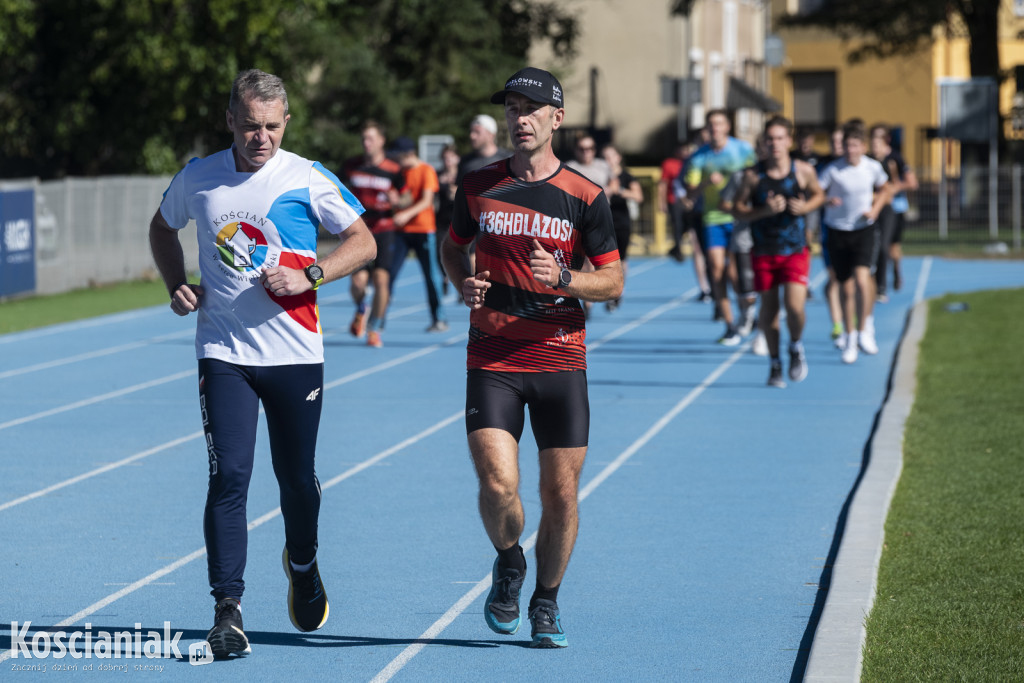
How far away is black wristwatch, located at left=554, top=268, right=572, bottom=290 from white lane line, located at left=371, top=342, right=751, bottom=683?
1.38m

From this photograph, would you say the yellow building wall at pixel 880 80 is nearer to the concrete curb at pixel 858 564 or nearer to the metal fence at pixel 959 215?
the metal fence at pixel 959 215

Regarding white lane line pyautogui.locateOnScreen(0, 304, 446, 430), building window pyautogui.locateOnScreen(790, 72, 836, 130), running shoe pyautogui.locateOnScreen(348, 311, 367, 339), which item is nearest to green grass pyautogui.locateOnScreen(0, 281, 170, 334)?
running shoe pyautogui.locateOnScreen(348, 311, 367, 339)

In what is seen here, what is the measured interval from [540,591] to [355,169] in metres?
11.0

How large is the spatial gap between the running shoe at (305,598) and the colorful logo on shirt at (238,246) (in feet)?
3.46

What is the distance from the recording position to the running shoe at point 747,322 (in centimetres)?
1618

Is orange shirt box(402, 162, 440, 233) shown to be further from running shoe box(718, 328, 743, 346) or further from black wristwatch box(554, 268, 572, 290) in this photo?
black wristwatch box(554, 268, 572, 290)

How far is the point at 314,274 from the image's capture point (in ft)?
17.9

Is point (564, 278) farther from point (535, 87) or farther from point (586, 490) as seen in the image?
point (586, 490)

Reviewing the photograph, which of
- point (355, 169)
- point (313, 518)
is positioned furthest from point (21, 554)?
point (355, 169)

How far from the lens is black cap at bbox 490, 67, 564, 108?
17.9 ft

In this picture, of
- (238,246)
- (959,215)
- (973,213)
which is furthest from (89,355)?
(959,215)

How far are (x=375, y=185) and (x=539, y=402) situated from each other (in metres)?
10.8

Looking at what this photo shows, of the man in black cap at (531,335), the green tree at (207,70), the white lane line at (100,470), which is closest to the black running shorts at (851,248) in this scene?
the white lane line at (100,470)

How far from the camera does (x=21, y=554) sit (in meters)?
7.06
